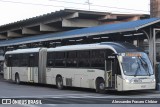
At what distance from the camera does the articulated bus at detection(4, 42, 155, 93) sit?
21719 mm

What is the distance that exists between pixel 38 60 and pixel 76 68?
20.3ft

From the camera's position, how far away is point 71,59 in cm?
2636

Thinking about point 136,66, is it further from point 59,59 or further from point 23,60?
point 23,60

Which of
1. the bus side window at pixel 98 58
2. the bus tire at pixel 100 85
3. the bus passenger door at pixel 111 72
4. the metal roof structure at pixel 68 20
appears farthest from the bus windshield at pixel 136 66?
the metal roof structure at pixel 68 20

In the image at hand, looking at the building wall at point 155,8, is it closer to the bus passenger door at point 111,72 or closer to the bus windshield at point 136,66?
the bus windshield at point 136,66

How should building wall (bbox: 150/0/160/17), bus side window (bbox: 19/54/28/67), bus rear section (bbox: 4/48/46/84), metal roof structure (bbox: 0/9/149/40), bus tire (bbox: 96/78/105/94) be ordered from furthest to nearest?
1. building wall (bbox: 150/0/160/17)
2. metal roof structure (bbox: 0/9/149/40)
3. bus side window (bbox: 19/54/28/67)
4. bus rear section (bbox: 4/48/46/84)
5. bus tire (bbox: 96/78/105/94)

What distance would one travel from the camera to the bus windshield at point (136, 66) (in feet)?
71.3

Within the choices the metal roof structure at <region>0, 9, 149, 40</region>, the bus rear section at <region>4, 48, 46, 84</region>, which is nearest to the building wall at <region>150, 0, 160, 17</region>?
the metal roof structure at <region>0, 9, 149, 40</region>

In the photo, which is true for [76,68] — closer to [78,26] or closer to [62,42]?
[62,42]

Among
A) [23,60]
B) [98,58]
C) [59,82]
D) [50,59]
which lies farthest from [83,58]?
[23,60]

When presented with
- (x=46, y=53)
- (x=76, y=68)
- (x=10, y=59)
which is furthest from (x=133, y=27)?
(x=10, y=59)

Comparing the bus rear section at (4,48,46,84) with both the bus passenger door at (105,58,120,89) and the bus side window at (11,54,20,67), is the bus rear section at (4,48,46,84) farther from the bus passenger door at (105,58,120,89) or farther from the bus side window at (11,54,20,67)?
the bus passenger door at (105,58,120,89)

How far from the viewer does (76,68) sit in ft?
Answer: 84.2

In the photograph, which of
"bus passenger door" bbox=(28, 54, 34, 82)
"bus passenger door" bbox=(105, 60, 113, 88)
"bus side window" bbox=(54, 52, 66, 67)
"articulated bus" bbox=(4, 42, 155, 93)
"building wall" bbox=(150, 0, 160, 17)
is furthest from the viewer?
"building wall" bbox=(150, 0, 160, 17)
